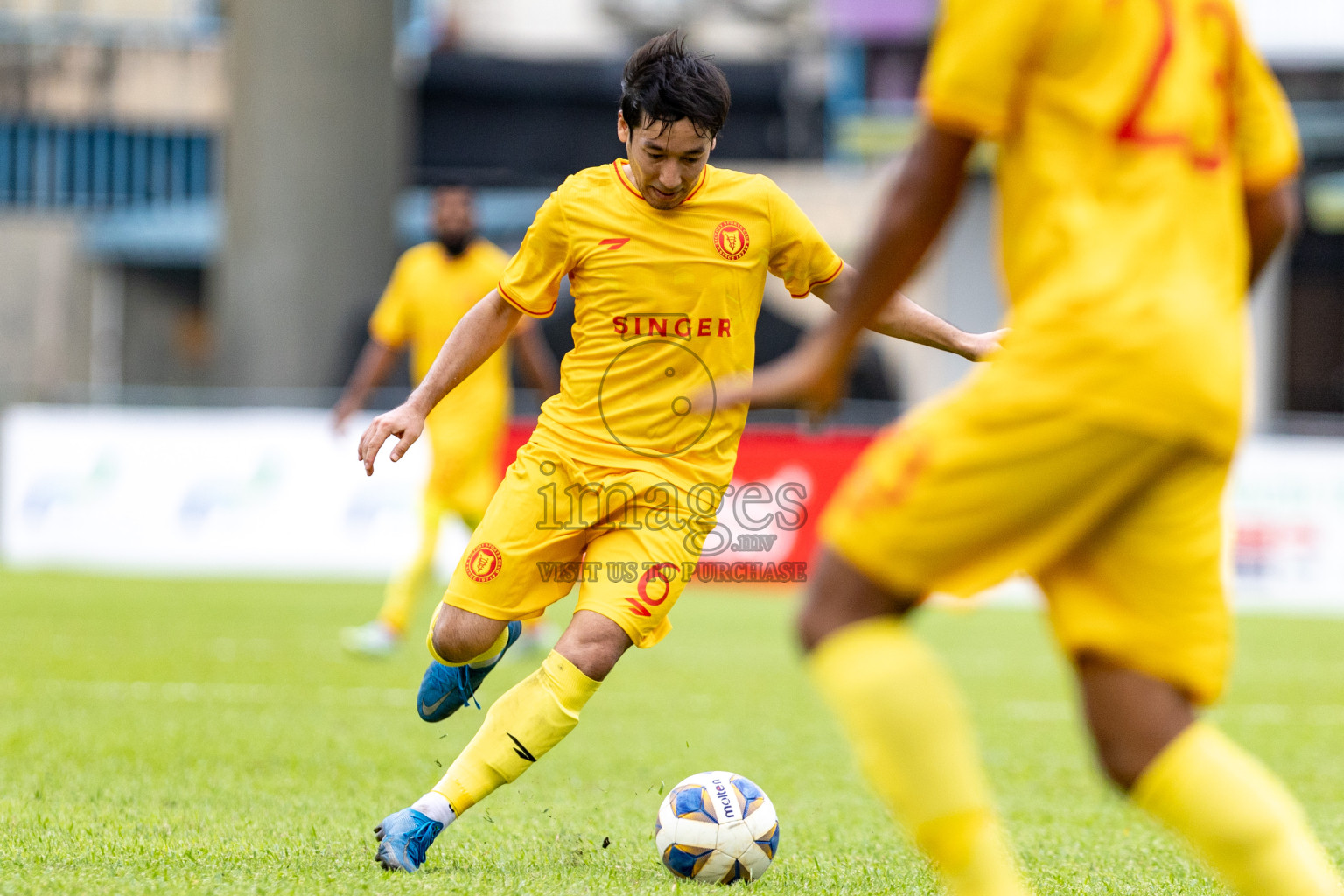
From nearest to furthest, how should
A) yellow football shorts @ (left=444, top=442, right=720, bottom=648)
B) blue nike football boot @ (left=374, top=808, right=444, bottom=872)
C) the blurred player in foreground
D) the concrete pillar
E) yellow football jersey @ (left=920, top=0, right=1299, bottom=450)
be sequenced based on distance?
1. yellow football jersey @ (left=920, top=0, right=1299, bottom=450)
2. blue nike football boot @ (left=374, top=808, right=444, bottom=872)
3. yellow football shorts @ (left=444, top=442, right=720, bottom=648)
4. the blurred player in foreground
5. the concrete pillar

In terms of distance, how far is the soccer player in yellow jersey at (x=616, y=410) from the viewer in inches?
160

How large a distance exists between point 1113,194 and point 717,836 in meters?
2.12

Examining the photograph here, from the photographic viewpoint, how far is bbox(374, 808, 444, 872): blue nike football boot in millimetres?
3900

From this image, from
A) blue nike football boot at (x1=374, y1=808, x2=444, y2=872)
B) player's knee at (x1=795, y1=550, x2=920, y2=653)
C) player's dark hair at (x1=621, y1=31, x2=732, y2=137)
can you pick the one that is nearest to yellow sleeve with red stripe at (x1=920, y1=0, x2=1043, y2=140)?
player's knee at (x1=795, y1=550, x2=920, y2=653)

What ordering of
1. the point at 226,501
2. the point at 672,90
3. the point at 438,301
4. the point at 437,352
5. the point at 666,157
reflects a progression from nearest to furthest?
the point at 672,90 < the point at 666,157 < the point at 437,352 < the point at 438,301 < the point at 226,501

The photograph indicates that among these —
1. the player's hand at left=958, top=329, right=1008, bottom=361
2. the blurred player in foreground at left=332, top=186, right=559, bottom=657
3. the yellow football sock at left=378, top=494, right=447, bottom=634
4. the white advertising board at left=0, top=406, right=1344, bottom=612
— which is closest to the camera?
the player's hand at left=958, top=329, right=1008, bottom=361

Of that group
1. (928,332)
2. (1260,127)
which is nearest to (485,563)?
(928,332)

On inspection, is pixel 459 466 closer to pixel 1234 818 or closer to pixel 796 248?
pixel 796 248

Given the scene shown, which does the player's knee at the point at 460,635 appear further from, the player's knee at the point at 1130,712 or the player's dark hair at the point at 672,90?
the player's knee at the point at 1130,712

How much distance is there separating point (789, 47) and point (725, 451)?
120 feet

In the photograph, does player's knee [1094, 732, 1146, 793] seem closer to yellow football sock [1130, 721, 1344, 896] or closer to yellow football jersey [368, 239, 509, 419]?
yellow football sock [1130, 721, 1344, 896]

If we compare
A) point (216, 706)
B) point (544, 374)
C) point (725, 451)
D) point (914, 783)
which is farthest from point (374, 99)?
point (914, 783)

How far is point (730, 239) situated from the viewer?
4.16m

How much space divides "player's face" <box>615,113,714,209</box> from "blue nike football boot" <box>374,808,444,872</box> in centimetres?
163
